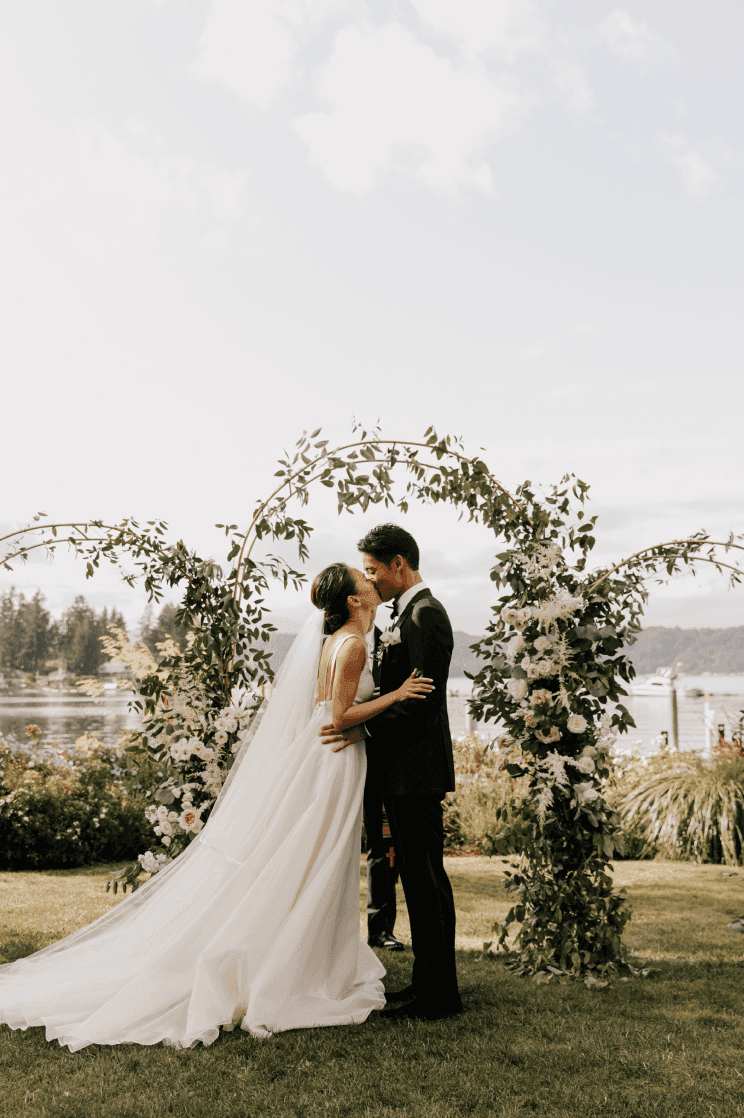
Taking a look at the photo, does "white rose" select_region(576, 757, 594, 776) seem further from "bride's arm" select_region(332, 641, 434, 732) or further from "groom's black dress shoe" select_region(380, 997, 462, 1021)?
"groom's black dress shoe" select_region(380, 997, 462, 1021)

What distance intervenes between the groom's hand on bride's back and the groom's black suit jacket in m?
0.07

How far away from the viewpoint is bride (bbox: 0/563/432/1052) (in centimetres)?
348

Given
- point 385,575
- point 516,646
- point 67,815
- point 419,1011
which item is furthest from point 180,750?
point 67,815

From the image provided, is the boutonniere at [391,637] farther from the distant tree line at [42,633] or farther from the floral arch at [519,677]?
the distant tree line at [42,633]

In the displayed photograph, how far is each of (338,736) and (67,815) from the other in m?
5.12

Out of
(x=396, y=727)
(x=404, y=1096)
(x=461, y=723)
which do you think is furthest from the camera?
(x=461, y=723)

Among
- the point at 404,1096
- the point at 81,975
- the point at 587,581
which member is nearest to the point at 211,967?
the point at 81,975

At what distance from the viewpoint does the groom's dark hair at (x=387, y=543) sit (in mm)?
4031

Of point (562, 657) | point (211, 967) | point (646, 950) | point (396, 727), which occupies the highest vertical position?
point (562, 657)

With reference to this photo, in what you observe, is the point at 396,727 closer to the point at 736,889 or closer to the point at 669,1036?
the point at 669,1036

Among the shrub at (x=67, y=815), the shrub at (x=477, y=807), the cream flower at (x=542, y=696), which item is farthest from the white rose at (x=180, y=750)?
the shrub at (x=477, y=807)

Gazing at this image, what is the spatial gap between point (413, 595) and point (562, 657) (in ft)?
3.63

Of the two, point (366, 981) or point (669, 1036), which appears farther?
point (366, 981)

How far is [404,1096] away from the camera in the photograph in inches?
118
